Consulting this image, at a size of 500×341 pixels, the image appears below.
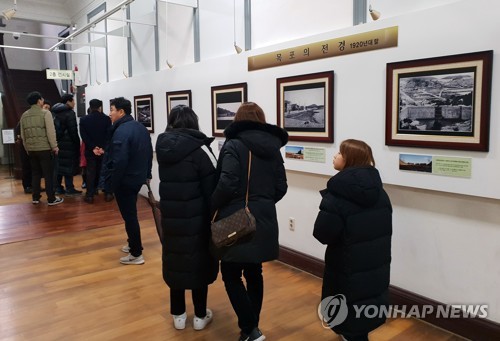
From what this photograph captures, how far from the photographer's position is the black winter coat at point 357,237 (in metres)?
1.94

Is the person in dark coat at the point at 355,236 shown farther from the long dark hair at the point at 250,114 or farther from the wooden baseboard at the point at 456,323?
the wooden baseboard at the point at 456,323

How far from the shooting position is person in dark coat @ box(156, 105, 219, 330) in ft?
7.77

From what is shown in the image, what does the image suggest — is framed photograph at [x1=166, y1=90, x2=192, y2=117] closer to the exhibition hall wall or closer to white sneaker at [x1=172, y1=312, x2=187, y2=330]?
the exhibition hall wall

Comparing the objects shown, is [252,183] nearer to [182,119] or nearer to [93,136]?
[182,119]

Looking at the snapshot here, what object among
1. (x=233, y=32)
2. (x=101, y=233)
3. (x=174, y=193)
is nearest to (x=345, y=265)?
(x=174, y=193)

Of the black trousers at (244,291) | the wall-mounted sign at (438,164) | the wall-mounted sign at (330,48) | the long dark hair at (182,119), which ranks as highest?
the wall-mounted sign at (330,48)

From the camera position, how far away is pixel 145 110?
6.21m

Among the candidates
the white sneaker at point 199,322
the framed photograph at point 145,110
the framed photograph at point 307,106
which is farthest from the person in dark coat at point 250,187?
the framed photograph at point 145,110

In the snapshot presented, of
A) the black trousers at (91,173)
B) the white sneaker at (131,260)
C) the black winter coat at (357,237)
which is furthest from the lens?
the black trousers at (91,173)

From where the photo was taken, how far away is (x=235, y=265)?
7.37ft

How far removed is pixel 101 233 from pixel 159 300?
2.09 m

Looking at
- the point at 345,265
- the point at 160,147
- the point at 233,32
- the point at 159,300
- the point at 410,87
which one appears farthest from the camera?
the point at 233,32

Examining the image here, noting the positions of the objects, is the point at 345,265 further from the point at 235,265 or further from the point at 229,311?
the point at 229,311

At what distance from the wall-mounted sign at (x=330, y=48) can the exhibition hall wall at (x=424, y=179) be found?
1.5 inches
